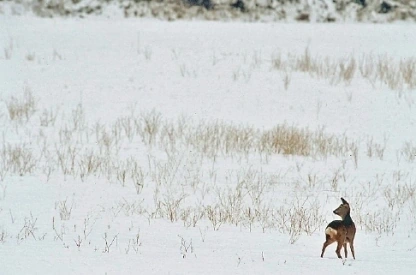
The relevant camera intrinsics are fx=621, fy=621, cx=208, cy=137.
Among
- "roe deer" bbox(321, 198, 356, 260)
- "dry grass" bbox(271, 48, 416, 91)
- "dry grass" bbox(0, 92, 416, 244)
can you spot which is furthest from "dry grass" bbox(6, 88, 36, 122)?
"roe deer" bbox(321, 198, 356, 260)

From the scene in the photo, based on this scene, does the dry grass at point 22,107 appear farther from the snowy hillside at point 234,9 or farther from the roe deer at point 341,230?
the roe deer at point 341,230

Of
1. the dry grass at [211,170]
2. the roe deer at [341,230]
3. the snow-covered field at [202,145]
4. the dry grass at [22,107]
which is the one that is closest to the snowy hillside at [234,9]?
the snow-covered field at [202,145]

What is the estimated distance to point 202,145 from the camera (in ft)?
31.3

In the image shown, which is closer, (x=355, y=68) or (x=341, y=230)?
(x=341, y=230)

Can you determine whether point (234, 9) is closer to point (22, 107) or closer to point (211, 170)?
point (22, 107)

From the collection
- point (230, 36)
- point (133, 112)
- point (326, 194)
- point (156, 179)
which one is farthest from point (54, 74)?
point (326, 194)

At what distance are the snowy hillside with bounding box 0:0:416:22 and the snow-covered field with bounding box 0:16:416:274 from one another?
50 cm

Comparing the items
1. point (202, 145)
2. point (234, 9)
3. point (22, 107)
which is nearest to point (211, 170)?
point (202, 145)

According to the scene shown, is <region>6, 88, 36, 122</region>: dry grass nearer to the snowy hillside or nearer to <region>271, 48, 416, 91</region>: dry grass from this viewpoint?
<region>271, 48, 416, 91</region>: dry grass

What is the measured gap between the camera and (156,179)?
24.9ft

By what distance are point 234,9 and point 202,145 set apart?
9.66m

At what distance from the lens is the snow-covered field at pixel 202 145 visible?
4.94m

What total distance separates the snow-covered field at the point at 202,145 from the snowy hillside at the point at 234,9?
50 cm

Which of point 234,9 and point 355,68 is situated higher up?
point 234,9
